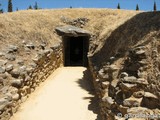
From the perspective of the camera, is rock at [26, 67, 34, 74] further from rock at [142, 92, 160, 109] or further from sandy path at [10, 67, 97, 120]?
rock at [142, 92, 160, 109]

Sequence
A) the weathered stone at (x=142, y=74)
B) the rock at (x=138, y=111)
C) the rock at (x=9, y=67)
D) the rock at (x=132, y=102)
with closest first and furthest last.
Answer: the rock at (x=138, y=111) → the rock at (x=132, y=102) → the weathered stone at (x=142, y=74) → the rock at (x=9, y=67)

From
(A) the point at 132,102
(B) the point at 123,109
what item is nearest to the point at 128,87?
(A) the point at 132,102

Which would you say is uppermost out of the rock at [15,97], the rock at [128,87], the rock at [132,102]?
the rock at [128,87]

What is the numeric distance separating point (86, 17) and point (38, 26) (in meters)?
4.73

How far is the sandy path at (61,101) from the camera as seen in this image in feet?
29.7

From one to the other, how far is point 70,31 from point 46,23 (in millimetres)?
1734

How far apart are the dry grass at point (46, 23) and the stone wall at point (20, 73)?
779 mm

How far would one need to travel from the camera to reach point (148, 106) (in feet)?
21.4

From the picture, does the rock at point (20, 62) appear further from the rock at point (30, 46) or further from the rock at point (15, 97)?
the rock at point (15, 97)

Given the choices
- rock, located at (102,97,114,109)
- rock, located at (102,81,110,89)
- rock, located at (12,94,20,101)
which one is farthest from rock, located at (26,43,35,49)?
rock, located at (102,97,114,109)

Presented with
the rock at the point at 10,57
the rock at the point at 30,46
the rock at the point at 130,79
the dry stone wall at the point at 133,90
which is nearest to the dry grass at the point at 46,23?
the rock at the point at 30,46

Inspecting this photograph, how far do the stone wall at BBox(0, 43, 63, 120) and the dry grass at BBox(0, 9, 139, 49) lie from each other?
0.78 m

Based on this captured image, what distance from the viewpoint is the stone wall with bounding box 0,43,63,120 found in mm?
8789

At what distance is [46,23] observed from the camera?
1670 centimetres
